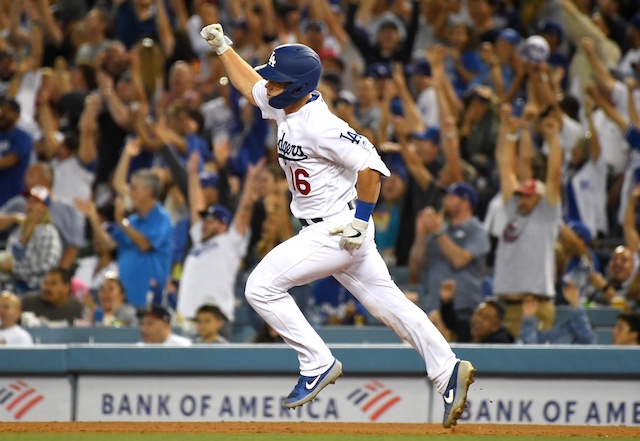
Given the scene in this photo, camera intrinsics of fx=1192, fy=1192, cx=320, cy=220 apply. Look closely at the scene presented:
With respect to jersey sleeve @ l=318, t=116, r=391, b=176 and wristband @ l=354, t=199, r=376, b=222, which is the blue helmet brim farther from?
wristband @ l=354, t=199, r=376, b=222

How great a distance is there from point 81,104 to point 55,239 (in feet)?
8.95

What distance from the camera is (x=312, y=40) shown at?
12.6 metres

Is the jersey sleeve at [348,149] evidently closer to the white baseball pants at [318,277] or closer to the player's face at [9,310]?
the white baseball pants at [318,277]

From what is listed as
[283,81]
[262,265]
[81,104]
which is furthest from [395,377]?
[81,104]

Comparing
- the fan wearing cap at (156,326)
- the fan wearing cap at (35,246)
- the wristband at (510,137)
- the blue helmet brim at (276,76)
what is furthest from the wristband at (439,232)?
the blue helmet brim at (276,76)

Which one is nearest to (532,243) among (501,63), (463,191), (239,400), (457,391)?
(463,191)

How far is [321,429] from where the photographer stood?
6.81 meters

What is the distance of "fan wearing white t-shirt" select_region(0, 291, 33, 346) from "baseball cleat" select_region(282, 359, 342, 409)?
3524 mm

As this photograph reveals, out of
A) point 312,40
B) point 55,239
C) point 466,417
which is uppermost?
point 312,40

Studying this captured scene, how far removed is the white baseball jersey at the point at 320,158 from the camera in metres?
6.16

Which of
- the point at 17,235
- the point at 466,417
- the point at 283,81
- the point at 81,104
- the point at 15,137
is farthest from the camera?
the point at 81,104

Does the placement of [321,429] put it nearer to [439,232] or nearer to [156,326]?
[156,326]

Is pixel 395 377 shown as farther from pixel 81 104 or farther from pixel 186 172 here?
pixel 81 104

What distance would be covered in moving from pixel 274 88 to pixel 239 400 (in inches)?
112
